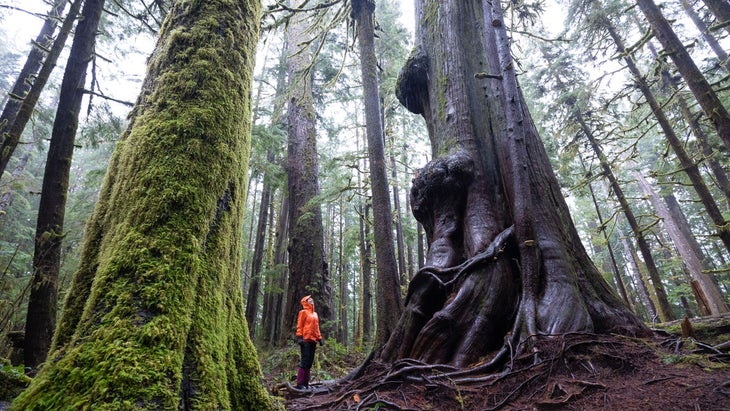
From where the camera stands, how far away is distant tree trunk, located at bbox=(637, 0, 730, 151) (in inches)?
235

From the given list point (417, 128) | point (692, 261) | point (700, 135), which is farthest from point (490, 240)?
point (692, 261)

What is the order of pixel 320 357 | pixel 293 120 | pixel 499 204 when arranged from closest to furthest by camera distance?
pixel 499 204, pixel 320 357, pixel 293 120

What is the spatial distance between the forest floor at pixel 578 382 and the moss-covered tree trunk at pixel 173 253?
1.79m

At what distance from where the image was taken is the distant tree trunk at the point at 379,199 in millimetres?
5051

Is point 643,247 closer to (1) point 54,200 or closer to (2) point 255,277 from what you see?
(2) point 255,277

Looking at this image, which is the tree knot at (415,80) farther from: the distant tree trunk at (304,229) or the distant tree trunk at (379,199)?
the distant tree trunk at (304,229)

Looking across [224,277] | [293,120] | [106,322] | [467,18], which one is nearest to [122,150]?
[224,277]

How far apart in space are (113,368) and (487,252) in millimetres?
3517

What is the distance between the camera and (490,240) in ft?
13.6

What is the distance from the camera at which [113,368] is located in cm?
115

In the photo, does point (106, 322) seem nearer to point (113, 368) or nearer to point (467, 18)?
point (113, 368)

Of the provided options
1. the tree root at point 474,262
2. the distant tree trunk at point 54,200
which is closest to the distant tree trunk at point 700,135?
the tree root at point 474,262

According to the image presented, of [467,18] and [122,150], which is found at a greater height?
[467,18]

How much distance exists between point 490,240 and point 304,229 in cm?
613
